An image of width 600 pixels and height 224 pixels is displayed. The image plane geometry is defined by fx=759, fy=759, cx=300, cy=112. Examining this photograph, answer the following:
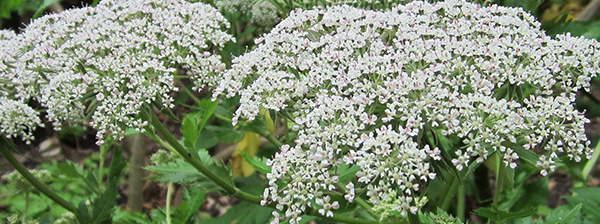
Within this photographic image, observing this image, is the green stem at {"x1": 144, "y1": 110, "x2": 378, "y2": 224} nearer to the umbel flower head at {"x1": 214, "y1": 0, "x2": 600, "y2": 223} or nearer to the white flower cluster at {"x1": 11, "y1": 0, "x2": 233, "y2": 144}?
the white flower cluster at {"x1": 11, "y1": 0, "x2": 233, "y2": 144}

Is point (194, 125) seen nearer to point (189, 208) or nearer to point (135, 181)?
point (189, 208)

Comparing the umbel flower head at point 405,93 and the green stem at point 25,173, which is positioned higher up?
the umbel flower head at point 405,93

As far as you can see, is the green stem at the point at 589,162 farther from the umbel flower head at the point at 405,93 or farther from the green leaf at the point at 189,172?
the green leaf at the point at 189,172

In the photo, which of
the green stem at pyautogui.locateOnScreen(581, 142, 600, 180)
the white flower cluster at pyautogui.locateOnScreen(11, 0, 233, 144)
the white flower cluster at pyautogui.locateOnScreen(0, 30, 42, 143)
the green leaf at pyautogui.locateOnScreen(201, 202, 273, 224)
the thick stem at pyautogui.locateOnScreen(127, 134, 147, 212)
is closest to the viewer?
the white flower cluster at pyautogui.locateOnScreen(11, 0, 233, 144)

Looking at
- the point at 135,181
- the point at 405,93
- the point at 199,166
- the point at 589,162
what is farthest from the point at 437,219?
the point at 135,181

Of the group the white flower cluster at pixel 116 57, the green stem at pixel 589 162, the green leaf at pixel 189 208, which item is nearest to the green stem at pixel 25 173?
the white flower cluster at pixel 116 57

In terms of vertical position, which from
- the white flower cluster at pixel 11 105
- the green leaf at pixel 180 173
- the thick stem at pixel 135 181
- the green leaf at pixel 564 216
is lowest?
the thick stem at pixel 135 181

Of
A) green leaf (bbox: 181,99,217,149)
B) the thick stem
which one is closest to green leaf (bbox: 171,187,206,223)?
green leaf (bbox: 181,99,217,149)
